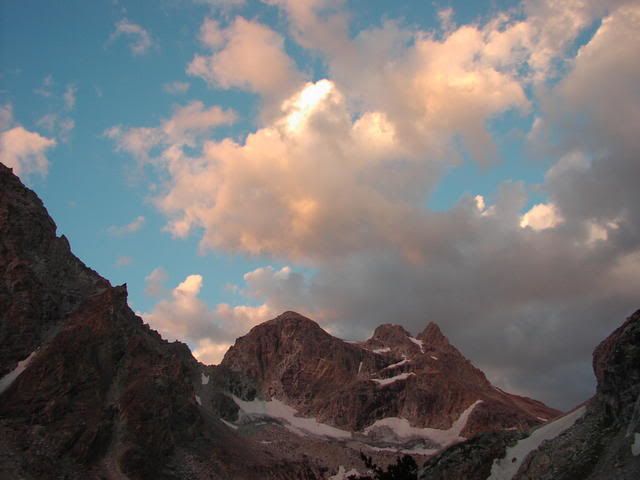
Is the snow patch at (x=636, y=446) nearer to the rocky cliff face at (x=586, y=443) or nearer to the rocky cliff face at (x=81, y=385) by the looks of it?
the rocky cliff face at (x=586, y=443)

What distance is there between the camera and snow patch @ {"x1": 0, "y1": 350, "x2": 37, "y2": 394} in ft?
495

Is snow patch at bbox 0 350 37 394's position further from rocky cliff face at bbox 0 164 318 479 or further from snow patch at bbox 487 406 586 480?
snow patch at bbox 487 406 586 480

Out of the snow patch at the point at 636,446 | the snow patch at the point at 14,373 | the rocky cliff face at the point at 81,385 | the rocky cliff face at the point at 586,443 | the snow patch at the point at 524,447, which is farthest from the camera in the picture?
the snow patch at the point at 14,373

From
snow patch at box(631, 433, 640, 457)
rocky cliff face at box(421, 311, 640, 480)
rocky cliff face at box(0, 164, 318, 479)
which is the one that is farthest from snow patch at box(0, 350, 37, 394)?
snow patch at box(631, 433, 640, 457)

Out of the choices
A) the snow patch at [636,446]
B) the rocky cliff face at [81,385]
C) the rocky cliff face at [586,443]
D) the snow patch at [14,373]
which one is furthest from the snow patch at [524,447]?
the snow patch at [14,373]

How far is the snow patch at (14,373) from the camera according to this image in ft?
495

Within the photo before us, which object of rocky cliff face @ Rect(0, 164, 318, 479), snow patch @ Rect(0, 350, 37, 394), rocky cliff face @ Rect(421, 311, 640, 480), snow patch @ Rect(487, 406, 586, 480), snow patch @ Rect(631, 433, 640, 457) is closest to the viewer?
snow patch @ Rect(631, 433, 640, 457)

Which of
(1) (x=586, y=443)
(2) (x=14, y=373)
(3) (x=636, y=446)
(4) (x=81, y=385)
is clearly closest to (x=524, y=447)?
(1) (x=586, y=443)

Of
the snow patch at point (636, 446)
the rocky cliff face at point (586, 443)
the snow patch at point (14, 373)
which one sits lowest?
the snow patch at point (636, 446)

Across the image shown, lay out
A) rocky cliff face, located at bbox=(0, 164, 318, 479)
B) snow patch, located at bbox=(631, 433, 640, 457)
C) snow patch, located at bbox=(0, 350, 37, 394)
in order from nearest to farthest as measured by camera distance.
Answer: snow patch, located at bbox=(631, 433, 640, 457) < rocky cliff face, located at bbox=(0, 164, 318, 479) < snow patch, located at bbox=(0, 350, 37, 394)

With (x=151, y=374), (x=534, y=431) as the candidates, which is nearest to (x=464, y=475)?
(x=534, y=431)

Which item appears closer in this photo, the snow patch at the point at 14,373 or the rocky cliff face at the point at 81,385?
the rocky cliff face at the point at 81,385

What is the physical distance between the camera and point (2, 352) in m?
158

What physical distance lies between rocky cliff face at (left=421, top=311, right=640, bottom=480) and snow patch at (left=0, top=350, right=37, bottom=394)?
110310mm
